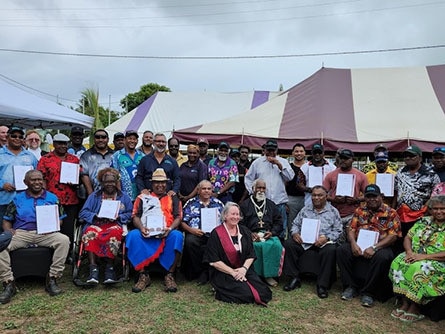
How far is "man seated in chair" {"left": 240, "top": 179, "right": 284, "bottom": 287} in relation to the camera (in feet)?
15.3

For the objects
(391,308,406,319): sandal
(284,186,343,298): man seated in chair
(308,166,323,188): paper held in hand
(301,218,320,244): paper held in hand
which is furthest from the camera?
(308,166,323,188): paper held in hand

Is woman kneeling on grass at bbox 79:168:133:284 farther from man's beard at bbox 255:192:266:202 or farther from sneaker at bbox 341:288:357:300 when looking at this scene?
sneaker at bbox 341:288:357:300

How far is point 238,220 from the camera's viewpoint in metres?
4.37

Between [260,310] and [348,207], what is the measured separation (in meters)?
1.95

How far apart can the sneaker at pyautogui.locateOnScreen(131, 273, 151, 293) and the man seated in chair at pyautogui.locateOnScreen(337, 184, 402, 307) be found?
88.8 inches

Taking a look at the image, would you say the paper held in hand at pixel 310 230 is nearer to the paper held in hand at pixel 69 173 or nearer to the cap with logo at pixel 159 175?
the cap with logo at pixel 159 175

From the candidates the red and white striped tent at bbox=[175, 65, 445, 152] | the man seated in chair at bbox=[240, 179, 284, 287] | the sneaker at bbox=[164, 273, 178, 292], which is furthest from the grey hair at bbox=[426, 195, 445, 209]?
the red and white striped tent at bbox=[175, 65, 445, 152]

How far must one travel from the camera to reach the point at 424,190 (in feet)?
14.8

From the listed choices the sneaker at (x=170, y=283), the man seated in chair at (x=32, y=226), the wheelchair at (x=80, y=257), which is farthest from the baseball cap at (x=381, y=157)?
the man seated in chair at (x=32, y=226)

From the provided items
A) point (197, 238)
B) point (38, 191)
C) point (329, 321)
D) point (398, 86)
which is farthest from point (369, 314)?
point (398, 86)

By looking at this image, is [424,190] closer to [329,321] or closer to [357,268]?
[357,268]

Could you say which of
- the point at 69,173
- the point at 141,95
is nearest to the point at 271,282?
the point at 69,173

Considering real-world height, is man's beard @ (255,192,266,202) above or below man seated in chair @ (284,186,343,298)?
above

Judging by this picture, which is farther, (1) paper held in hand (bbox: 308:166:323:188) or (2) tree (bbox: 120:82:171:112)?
(2) tree (bbox: 120:82:171:112)
